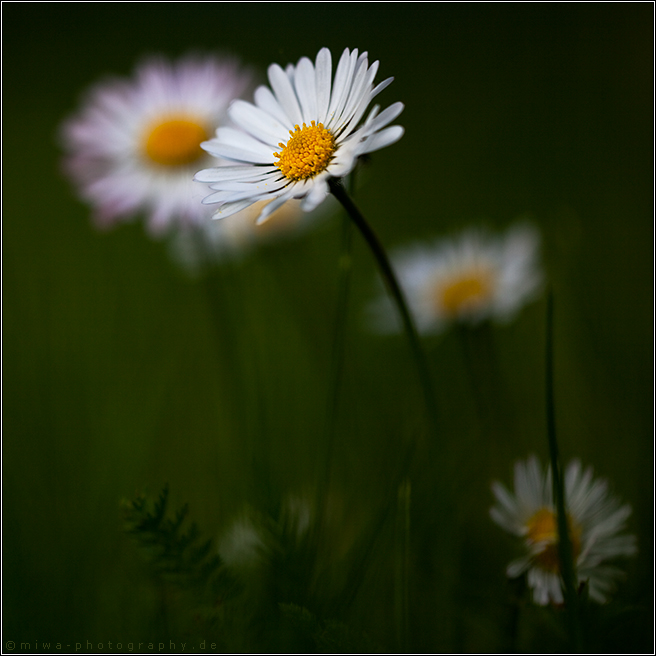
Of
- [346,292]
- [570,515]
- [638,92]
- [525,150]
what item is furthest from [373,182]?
[570,515]

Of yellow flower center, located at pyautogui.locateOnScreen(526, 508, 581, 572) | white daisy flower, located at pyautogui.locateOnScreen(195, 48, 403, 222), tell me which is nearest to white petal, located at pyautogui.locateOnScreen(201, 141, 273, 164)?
white daisy flower, located at pyautogui.locateOnScreen(195, 48, 403, 222)

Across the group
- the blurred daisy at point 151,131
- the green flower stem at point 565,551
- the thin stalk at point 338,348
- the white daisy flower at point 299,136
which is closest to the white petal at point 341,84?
the white daisy flower at point 299,136

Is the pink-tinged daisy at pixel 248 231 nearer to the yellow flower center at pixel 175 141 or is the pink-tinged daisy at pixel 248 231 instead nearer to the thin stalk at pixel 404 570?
the yellow flower center at pixel 175 141

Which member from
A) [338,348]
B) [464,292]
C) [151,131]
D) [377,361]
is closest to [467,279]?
[464,292]

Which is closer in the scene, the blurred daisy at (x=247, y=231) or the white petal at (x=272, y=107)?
the white petal at (x=272, y=107)

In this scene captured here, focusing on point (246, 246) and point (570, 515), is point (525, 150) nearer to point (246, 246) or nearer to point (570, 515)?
point (246, 246)

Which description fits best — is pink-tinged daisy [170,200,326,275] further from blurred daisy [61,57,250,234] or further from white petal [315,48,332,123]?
white petal [315,48,332,123]

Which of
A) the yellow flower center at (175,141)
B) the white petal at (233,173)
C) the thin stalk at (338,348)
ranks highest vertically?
the yellow flower center at (175,141)
